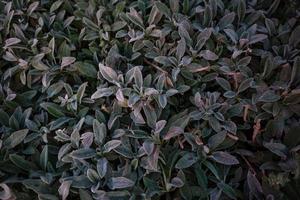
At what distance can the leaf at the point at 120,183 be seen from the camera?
1.41 metres

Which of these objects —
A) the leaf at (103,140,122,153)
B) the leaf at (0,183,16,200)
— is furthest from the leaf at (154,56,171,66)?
the leaf at (0,183,16,200)

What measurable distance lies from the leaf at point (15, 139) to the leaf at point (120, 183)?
0.35 meters

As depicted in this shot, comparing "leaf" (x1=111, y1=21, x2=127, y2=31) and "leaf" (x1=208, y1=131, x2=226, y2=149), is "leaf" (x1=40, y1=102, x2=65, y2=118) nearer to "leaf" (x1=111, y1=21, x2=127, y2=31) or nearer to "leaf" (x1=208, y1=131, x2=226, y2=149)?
"leaf" (x1=111, y1=21, x2=127, y2=31)

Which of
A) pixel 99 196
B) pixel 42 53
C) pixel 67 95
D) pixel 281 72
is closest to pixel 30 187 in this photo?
pixel 99 196

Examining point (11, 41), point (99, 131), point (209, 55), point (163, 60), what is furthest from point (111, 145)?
point (11, 41)

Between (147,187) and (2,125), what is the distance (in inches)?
22.6

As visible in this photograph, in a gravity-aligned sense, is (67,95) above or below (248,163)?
above

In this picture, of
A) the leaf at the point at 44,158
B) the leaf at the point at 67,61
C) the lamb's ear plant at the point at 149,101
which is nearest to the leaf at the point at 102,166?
the lamb's ear plant at the point at 149,101

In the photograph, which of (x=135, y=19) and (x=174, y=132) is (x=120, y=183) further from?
(x=135, y=19)

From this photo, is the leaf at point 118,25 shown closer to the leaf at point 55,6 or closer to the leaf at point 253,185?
the leaf at point 55,6

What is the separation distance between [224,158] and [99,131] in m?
0.43

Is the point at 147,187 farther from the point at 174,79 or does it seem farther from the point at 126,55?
the point at 126,55

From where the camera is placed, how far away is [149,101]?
157cm

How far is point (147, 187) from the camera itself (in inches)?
56.7
